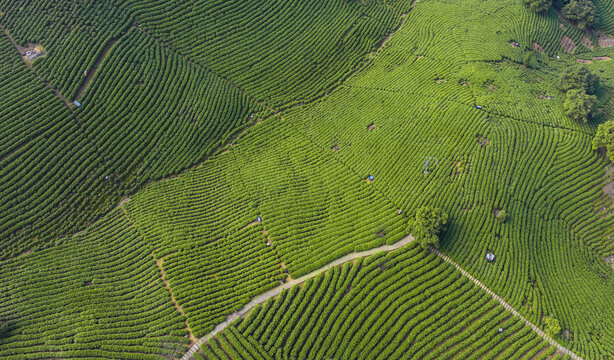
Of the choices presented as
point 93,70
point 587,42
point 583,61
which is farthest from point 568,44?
point 93,70

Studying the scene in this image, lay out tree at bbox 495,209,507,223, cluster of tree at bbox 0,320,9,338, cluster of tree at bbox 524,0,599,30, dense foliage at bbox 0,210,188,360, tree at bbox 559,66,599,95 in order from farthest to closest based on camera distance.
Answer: cluster of tree at bbox 524,0,599,30
tree at bbox 559,66,599,95
tree at bbox 495,209,507,223
cluster of tree at bbox 0,320,9,338
dense foliage at bbox 0,210,188,360

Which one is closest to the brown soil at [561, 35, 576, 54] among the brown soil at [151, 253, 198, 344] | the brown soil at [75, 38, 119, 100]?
the brown soil at [151, 253, 198, 344]

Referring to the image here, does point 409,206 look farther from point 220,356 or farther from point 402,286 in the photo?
point 220,356

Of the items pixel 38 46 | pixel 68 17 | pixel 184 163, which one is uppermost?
pixel 68 17

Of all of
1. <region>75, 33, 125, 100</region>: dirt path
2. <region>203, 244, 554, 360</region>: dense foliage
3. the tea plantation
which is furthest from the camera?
<region>75, 33, 125, 100</region>: dirt path

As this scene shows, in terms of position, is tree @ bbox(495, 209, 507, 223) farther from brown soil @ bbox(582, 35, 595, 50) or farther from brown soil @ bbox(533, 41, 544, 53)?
brown soil @ bbox(582, 35, 595, 50)

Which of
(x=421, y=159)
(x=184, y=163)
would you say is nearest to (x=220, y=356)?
(x=184, y=163)

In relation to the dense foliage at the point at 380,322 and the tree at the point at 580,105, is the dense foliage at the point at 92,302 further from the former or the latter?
the tree at the point at 580,105
